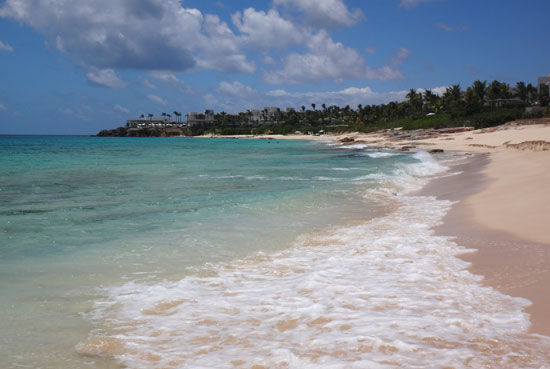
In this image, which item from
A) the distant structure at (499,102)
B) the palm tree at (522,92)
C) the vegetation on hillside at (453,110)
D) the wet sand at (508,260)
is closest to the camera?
the wet sand at (508,260)

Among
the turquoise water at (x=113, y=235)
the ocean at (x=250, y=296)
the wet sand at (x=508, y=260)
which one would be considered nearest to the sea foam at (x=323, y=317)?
the ocean at (x=250, y=296)

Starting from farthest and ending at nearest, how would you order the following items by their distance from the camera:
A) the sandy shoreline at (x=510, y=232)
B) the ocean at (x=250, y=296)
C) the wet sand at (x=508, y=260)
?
the sandy shoreline at (x=510, y=232) < the wet sand at (x=508, y=260) < the ocean at (x=250, y=296)

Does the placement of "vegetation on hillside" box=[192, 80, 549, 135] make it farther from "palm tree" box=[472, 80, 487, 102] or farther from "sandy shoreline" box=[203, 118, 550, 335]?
"sandy shoreline" box=[203, 118, 550, 335]

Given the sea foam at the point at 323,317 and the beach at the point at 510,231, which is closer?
the sea foam at the point at 323,317

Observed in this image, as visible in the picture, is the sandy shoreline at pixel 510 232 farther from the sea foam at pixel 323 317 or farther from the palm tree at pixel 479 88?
the palm tree at pixel 479 88

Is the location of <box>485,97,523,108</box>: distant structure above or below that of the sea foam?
above

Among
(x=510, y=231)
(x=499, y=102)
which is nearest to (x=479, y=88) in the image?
(x=499, y=102)

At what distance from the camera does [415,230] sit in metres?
8.53

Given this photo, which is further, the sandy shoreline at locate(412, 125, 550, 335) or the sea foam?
the sandy shoreline at locate(412, 125, 550, 335)

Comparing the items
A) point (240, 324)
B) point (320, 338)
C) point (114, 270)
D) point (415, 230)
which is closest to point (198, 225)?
point (114, 270)

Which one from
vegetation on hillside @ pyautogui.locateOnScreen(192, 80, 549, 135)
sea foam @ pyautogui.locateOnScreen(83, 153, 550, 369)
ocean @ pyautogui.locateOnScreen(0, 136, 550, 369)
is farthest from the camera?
vegetation on hillside @ pyautogui.locateOnScreen(192, 80, 549, 135)

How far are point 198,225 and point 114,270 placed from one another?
3.45 m

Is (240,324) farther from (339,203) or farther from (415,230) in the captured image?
(339,203)

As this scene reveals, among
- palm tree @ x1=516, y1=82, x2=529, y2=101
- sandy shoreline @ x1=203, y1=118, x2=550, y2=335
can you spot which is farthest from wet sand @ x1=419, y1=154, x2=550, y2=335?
palm tree @ x1=516, y1=82, x2=529, y2=101
